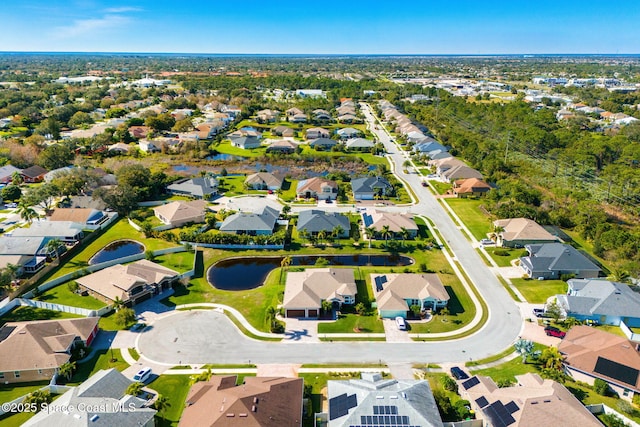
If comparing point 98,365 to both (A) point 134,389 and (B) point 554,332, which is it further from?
(B) point 554,332

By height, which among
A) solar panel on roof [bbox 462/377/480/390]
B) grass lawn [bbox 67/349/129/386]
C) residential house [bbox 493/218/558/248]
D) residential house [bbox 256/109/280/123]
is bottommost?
grass lawn [bbox 67/349/129/386]

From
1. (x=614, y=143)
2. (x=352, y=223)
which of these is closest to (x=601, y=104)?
(x=614, y=143)

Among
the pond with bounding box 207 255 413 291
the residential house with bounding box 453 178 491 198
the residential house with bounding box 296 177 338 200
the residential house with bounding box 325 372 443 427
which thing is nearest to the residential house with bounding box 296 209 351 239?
the pond with bounding box 207 255 413 291

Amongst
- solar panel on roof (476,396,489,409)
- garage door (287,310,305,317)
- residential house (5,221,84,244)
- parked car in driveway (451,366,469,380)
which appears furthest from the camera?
residential house (5,221,84,244)

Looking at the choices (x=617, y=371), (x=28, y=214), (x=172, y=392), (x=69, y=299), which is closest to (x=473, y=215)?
(x=617, y=371)

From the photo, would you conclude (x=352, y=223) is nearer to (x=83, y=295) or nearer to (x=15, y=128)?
(x=83, y=295)

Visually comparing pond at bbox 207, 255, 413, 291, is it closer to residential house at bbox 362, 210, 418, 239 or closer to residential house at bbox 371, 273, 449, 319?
residential house at bbox 362, 210, 418, 239

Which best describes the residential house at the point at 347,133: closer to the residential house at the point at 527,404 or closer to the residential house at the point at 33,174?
the residential house at the point at 33,174

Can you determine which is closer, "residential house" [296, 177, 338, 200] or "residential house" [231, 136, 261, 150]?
"residential house" [296, 177, 338, 200]
